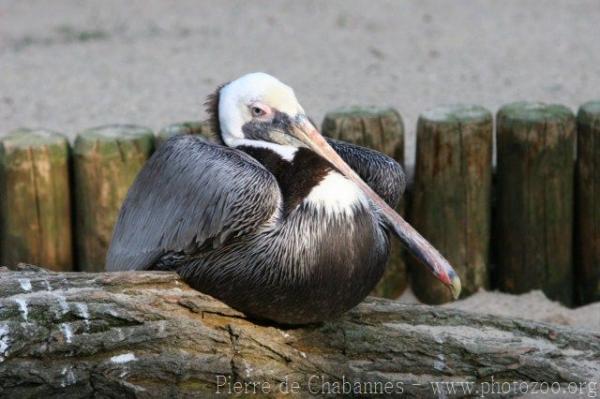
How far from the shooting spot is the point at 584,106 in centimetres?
565

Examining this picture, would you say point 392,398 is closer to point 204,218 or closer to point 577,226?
point 204,218

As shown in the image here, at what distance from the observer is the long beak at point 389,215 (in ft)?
13.6

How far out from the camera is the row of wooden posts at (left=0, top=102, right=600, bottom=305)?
5.57 m

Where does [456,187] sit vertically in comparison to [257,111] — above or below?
below

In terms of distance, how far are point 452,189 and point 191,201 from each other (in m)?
1.86

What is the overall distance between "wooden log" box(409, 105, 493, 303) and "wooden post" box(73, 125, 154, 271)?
4.43 ft

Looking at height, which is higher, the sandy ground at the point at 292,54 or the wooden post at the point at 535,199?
the sandy ground at the point at 292,54

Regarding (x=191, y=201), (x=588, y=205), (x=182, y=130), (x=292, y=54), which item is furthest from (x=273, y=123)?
(x=292, y=54)

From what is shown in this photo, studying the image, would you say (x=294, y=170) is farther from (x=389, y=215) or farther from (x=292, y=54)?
(x=292, y=54)

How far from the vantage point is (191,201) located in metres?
4.14

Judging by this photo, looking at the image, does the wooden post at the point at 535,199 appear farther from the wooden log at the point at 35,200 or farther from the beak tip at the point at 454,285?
the wooden log at the point at 35,200

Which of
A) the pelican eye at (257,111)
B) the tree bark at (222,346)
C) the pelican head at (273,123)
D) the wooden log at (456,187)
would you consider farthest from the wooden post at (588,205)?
the pelican eye at (257,111)

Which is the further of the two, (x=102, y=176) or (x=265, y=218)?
(x=102, y=176)

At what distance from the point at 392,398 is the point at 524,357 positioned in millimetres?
521
